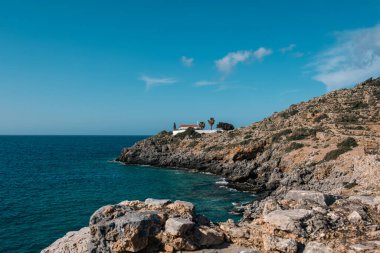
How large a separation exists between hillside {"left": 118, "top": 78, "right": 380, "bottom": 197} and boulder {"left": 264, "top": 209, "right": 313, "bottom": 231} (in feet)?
50.4

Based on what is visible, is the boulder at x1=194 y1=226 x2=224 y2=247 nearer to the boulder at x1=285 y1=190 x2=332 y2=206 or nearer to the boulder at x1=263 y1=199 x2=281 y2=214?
the boulder at x1=263 y1=199 x2=281 y2=214

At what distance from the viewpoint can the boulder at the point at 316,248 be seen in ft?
36.8

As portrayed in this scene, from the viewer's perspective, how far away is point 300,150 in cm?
5631

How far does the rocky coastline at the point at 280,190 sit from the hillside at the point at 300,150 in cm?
19

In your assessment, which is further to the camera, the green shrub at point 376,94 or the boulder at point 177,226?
the green shrub at point 376,94

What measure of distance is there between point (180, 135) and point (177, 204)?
286 ft

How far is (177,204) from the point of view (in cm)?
1413

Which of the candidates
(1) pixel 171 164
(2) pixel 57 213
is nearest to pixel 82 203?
(2) pixel 57 213

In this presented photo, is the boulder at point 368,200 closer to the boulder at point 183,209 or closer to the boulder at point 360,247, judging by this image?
the boulder at point 360,247

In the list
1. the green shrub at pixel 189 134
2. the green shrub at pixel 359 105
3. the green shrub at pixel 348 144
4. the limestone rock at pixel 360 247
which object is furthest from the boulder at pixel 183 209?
the green shrub at pixel 189 134

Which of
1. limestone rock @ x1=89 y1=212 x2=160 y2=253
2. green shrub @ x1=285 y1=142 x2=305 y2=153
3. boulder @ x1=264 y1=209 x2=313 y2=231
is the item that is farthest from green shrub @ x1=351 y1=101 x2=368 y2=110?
limestone rock @ x1=89 y1=212 x2=160 y2=253

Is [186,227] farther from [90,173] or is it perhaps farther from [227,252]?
[90,173]

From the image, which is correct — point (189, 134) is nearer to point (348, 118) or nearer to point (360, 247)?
point (348, 118)

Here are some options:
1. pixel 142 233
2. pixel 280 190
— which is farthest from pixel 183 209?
pixel 280 190
